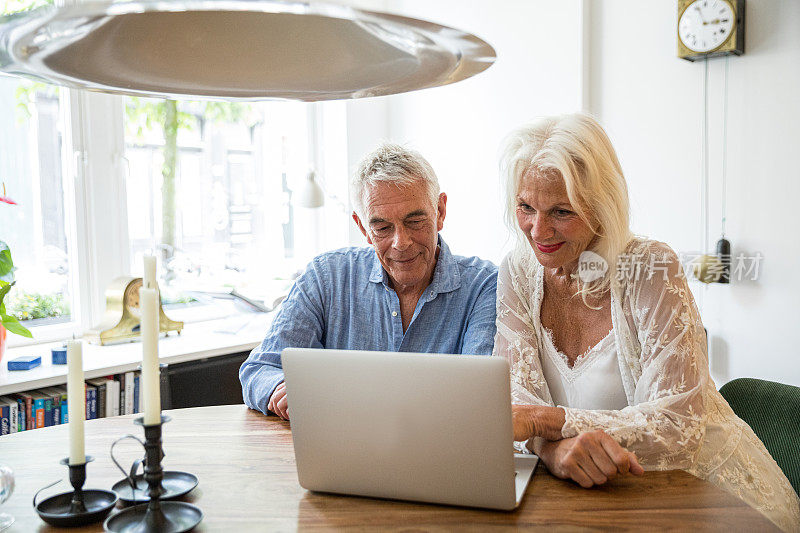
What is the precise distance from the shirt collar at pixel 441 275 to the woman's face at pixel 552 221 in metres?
0.35

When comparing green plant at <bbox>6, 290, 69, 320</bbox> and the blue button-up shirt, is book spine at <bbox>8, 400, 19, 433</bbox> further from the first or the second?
the blue button-up shirt

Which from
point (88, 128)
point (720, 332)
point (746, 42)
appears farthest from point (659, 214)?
point (88, 128)

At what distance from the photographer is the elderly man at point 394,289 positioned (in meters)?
1.94

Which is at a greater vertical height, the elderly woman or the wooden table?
the elderly woman

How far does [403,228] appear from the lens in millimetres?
1947

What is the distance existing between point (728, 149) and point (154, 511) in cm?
253

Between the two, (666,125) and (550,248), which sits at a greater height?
(666,125)

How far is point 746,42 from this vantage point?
2.75 metres

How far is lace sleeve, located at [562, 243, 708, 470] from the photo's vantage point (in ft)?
4.54

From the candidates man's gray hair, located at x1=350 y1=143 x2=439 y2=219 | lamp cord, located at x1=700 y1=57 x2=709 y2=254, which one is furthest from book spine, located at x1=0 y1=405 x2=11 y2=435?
lamp cord, located at x1=700 y1=57 x2=709 y2=254

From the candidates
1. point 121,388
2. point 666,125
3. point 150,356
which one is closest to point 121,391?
point 121,388

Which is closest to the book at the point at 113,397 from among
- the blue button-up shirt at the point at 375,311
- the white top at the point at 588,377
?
the blue button-up shirt at the point at 375,311

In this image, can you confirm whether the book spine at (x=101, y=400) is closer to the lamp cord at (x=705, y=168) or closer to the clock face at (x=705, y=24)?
the lamp cord at (x=705, y=168)

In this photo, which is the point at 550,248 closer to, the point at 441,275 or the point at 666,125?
the point at 441,275
